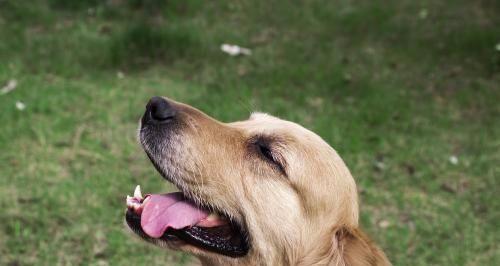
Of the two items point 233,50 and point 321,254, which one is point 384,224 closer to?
point 321,254

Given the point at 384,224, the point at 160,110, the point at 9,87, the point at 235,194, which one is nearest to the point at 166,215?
the point at 235,194

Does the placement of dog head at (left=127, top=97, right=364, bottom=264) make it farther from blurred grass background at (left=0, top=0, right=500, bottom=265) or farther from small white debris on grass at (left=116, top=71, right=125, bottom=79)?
small white debris on grass at (left=116, top=71, right=125, bottom=79)

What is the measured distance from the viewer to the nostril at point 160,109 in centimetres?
326

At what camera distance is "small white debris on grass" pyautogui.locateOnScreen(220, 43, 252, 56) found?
25.2 ft

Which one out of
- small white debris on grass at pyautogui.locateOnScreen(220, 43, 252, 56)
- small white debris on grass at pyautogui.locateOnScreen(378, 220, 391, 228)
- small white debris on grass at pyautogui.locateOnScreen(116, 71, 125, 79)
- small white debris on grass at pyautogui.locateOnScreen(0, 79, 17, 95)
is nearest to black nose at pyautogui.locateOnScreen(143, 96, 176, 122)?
small white debris on grass at pyautogui.locateOnScreen(378, 220, 391, 228)

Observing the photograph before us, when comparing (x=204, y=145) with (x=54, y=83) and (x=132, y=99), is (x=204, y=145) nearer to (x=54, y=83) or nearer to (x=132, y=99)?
(x=132, y=99)

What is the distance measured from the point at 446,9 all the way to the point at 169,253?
6109mm

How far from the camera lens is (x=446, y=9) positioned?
9.01 m

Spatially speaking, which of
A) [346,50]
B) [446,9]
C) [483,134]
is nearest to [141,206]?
[483,134]

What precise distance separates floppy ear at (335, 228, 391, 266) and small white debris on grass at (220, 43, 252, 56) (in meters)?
4.65

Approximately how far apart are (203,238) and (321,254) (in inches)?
24.1

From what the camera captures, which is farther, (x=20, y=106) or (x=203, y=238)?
Answer: (x=20, y=106)

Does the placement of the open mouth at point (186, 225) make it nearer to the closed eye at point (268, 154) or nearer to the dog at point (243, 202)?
the dog at point (243, 202)

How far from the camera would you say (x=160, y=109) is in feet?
10.7
